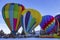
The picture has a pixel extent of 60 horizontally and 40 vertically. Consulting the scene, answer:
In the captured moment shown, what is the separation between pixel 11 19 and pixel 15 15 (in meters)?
0.86

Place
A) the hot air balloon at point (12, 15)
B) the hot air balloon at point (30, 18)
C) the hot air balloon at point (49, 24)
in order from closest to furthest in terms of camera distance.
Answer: the hot air balloon at point (12, 15), the hot air balloon at point (30, 18), the hot air balloon at point (49, 24)

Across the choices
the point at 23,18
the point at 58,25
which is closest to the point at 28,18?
the point at 23,18

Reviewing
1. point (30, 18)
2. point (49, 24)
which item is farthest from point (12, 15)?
point (49, 24)

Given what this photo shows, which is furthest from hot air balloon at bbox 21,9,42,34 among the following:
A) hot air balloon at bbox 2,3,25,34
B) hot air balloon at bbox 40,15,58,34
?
hot air balloon at bbox 40,15,58,34

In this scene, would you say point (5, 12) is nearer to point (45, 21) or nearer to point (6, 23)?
point (6, 23)

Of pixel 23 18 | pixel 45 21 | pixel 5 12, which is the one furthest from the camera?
pixel 45 21

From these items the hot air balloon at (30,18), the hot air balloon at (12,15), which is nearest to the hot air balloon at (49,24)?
the hot air balloon at (30,18)

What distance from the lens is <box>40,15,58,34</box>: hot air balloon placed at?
1628 inches

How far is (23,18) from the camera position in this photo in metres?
35.1

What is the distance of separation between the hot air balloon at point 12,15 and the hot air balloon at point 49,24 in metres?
8.09

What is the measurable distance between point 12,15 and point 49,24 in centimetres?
1059

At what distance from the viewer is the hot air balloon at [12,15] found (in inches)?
1296

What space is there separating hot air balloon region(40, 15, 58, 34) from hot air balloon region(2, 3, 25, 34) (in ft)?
26.5

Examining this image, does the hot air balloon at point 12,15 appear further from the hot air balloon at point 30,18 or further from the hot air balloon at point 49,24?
the hot air balloon at point 49,24
